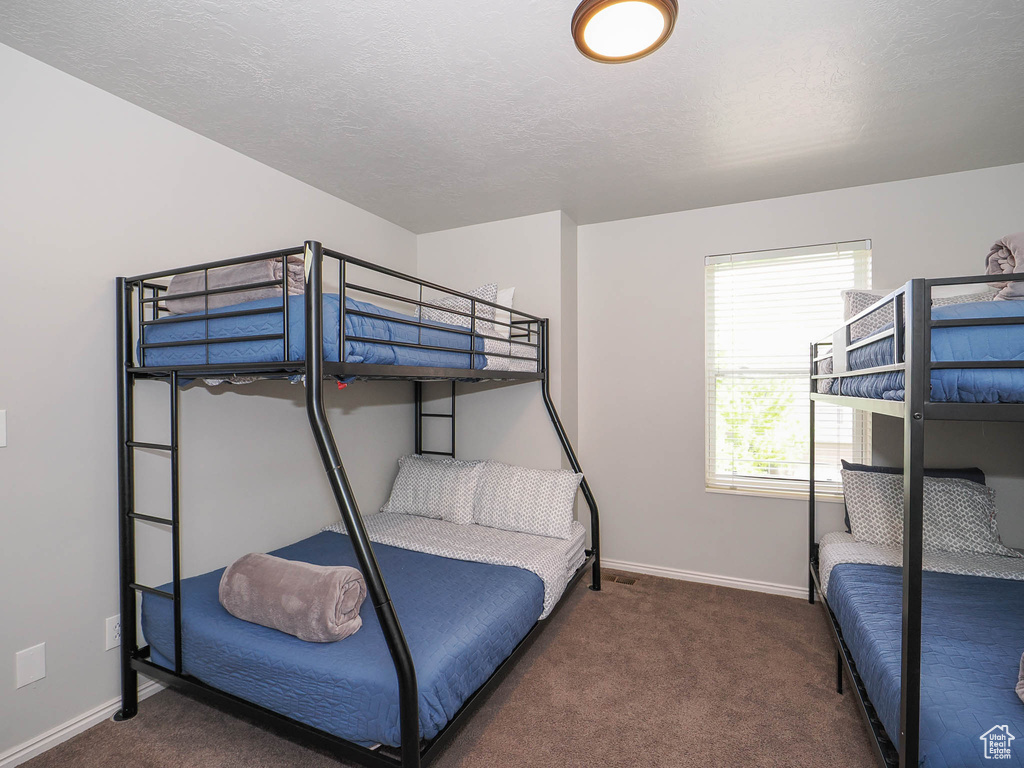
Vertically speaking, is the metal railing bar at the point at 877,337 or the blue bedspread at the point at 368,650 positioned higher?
the metal railing bar at the point at 877,337

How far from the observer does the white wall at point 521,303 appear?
3240 millimetres

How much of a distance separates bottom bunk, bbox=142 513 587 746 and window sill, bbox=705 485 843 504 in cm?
122

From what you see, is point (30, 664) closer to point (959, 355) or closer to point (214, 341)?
point (214, 341)

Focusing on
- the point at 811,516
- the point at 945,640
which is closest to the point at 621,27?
the point at 945,640

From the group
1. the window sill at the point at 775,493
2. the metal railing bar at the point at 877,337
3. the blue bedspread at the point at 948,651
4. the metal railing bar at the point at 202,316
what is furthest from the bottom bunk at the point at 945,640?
the metal railing bar at the point at 202,316

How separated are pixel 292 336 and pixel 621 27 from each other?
131 centimetres

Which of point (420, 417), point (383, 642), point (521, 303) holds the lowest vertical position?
point (383, 642)

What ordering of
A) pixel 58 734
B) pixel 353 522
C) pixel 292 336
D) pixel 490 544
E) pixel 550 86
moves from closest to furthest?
pixel 353 522
pixel 292 336
pixel 58 734
pixel 550 86
pixel 490 544

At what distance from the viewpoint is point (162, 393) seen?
2076 millimetres

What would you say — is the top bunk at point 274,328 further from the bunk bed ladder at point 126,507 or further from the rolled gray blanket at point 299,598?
the rolled gray blanket at point 299,598

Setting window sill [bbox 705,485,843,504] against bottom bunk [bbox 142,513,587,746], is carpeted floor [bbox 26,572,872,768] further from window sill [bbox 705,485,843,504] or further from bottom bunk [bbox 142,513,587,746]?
window sill [bbox 705,485,843,504]

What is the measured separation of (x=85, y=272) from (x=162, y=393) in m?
0.51

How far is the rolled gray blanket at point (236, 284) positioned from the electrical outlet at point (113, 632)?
119 cm

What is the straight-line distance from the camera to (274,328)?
1.57 meters
